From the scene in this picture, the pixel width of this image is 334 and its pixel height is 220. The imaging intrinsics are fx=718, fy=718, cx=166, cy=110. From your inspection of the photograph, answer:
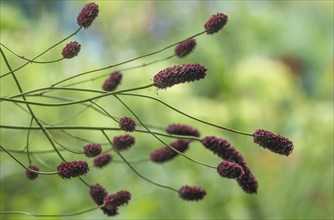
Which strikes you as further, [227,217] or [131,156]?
[131,156]

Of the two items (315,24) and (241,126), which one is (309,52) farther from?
(241,126)

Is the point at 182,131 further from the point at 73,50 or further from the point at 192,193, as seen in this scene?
the point at 73,50

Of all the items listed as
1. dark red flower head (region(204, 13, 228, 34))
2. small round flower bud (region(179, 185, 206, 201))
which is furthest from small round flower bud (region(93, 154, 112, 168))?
dark red flower head (region(204, 13, 228, 34))

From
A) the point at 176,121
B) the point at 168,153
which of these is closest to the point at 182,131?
the point at 168,153

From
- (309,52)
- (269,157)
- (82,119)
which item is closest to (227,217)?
(82,119)

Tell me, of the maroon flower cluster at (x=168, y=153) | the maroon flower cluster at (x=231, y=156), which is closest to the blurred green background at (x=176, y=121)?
the maroon flower cluster at (x=168, y=153)
